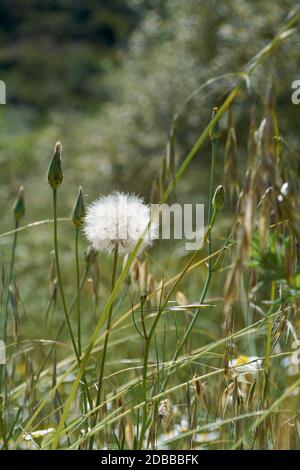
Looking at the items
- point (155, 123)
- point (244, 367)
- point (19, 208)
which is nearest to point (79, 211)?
point (19, 208)

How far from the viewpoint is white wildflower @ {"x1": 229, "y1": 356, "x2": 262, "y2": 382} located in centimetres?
78

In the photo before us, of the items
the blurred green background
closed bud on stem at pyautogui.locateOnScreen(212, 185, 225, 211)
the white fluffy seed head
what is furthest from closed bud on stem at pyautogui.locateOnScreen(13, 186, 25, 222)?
the blurred green background

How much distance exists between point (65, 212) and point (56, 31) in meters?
9.16

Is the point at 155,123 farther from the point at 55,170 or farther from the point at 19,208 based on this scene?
the point at 55,170

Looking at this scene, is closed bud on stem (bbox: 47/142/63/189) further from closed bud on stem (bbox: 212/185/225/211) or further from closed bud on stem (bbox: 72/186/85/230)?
closed bud on stem (bbox: 212/185/225/211)

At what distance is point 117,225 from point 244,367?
0.27 meters

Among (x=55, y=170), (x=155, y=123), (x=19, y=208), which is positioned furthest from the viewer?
(x=155, y=123)

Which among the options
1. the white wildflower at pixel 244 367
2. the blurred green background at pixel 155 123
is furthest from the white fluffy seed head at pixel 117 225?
the blurred green background at pixel 155 123

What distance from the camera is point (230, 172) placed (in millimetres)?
756

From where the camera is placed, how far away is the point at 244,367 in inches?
36.8

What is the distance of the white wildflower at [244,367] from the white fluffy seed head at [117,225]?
0.16 m

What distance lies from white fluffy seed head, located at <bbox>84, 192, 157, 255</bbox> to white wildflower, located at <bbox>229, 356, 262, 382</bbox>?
16 centimetres

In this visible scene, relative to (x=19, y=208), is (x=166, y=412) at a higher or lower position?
lower
